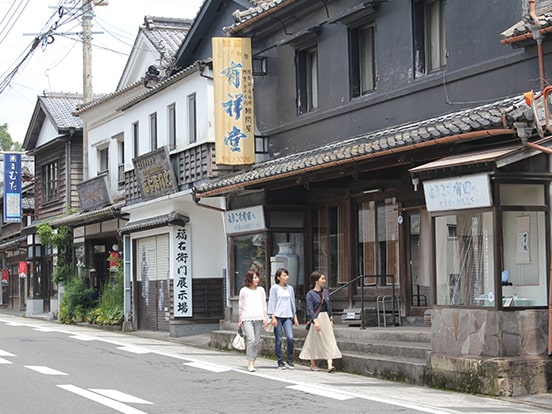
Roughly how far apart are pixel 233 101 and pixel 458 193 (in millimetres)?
8554

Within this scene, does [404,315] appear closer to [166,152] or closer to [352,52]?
[352,52]

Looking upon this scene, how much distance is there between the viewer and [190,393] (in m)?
13.5

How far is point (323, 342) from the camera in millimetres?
16438

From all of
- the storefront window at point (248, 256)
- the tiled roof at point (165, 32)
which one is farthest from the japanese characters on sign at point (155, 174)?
the tiled roof at point (165, 32)

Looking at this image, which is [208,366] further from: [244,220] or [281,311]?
[244,220]

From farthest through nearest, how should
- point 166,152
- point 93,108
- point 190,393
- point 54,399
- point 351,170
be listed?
point 93,108
point 166,152
point 351,170
point 190,393
point 54,399

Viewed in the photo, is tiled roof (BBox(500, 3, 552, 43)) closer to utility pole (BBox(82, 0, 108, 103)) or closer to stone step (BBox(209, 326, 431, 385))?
stone step (BBox(209, 326, 431, 385))

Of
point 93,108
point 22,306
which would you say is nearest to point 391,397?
point 93,108

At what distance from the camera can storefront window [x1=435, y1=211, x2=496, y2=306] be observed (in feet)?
46.8

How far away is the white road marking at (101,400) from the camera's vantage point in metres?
11.5

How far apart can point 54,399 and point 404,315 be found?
8.42 meters

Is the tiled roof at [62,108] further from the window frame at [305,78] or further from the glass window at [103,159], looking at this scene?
the window frame at [305,78]

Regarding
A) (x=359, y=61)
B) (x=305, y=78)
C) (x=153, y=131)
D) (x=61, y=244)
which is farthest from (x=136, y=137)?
(x=359, y=61)

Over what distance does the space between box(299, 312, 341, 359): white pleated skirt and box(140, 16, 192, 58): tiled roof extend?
52.4ft
